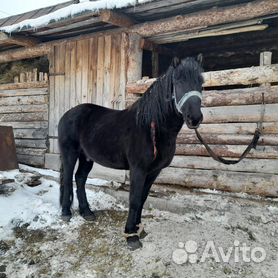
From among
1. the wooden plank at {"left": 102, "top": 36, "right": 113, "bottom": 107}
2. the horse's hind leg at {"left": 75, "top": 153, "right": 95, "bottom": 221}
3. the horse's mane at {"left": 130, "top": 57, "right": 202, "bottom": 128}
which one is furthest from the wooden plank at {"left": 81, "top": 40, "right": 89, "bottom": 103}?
the horse's mane at {"left": 130, "top": 57, "right": 202, "bottom": 128}

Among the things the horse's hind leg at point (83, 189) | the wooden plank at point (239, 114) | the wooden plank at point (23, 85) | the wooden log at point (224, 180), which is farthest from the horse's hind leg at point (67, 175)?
the wooden plank at point (23, 85)

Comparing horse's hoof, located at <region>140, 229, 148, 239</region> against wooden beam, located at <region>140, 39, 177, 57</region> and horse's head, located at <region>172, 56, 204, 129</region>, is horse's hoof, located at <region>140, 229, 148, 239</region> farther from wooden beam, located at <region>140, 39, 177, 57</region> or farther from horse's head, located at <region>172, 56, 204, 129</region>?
wooden beam, located at <region>140, 39, 177, 57</region>

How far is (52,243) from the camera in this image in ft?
11.3

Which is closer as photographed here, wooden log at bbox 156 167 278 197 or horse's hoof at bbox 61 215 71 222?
horse's hoof at bbox 61 215 71 222

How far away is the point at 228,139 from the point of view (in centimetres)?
450

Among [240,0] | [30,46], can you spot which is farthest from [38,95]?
[240,0]

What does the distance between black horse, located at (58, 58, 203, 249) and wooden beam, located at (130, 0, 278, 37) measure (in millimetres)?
1754

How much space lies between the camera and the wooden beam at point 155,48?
5328 mm

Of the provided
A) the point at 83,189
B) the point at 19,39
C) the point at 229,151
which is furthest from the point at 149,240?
the point at 19,39

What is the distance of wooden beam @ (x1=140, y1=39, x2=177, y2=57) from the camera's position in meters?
5.33

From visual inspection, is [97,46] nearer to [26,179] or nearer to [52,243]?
[26,179]

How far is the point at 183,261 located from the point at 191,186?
189 centimetres

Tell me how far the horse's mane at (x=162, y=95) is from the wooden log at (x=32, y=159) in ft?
13.1

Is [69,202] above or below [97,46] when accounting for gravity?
below
